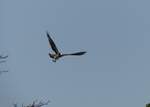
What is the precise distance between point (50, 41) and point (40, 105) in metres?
24.1

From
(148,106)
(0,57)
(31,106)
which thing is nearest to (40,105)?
(31,106)

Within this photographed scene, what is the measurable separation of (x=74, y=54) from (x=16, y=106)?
1017 inches

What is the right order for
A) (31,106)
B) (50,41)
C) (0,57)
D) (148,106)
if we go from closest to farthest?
(50,41)
(0,57)
(31,106)
(148,106)

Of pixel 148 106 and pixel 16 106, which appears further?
pixel 148 106

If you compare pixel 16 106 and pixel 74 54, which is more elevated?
pixel 16 106

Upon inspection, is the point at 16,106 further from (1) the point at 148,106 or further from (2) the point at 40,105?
(1) the point at 148,106

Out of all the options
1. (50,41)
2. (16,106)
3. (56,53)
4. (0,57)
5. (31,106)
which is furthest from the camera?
(16,106)

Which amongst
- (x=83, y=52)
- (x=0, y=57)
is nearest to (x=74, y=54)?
(x=83, y=52)

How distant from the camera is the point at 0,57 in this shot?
1220 inches

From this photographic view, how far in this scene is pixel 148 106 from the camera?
42.2 meters

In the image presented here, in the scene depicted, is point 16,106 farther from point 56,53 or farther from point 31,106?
point 56,53

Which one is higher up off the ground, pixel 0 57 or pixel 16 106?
pixel 0 57

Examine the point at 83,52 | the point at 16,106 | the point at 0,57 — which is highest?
the point at 0,57

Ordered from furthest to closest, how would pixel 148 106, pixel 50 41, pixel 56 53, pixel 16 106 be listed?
pixel 148 106 < pixel 16 106 < pixel 56 53 < pixel 50 41
